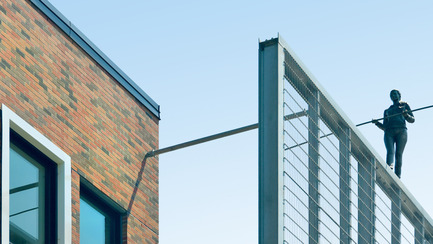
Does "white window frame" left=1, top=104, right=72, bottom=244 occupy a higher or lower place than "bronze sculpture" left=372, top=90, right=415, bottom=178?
lower

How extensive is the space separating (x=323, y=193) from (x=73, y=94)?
4.72 metres

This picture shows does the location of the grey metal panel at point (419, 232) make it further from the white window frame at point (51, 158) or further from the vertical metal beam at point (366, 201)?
the white window frame at point (51, 158)

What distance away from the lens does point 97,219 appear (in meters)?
17.0

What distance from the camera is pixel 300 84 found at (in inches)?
537

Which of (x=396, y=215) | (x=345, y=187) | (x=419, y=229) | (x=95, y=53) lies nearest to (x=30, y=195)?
(x=95, y=53)

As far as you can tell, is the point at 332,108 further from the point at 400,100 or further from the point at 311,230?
the point at 400,100

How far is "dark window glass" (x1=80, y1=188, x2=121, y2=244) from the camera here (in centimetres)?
1656

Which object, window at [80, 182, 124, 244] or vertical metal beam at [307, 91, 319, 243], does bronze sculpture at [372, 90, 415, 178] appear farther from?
vertical metal beam at [307, 91, 319, 243]

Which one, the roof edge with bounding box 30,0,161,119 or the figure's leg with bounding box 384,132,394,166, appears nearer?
the roof edge with bounding box 30,0,161,119

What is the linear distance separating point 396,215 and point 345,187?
2.54 m

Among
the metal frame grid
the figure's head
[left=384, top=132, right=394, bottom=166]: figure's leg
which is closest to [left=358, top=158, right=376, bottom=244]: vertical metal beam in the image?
the metal frame grid

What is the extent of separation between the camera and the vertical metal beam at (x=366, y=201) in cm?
1501

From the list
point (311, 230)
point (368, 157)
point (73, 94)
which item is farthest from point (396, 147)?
point (311, 230)

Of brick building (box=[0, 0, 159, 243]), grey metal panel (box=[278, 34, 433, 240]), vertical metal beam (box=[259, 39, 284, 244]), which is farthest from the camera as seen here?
brick building (box=[0, 0, 159, 243])
